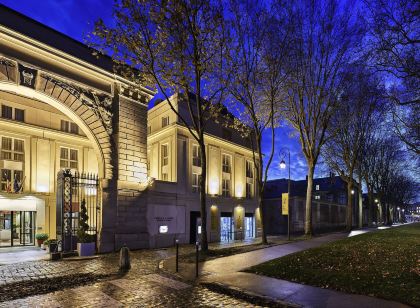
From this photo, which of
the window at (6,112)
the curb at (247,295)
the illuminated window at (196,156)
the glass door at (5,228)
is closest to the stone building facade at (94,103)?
the glass door at (5,228)

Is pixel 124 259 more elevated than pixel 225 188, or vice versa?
pixel 225 188

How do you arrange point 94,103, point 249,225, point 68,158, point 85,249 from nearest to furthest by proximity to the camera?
point 85,249 → point 94,103 → point 68,158 → point 249,225

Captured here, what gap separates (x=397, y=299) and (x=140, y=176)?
629 inches

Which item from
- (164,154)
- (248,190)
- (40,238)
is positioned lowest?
(40,238)

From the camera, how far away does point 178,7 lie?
14859mm

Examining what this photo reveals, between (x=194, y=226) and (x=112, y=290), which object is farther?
Answer: (x=194, y=226)

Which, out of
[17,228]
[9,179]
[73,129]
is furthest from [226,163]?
[17,228]

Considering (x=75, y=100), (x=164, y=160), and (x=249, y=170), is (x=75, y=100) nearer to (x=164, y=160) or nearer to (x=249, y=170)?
(x=164, y=160)

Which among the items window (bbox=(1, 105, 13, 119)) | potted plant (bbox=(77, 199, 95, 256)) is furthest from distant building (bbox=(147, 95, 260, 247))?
window (bbox=(1, 105, 13, 119))

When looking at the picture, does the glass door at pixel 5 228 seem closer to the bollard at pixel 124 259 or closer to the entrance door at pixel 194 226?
the entrance door at pixel 194 226

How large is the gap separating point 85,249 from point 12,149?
39.6 feet

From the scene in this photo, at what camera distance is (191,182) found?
26.4 meters

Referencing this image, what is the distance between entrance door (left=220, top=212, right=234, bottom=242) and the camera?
97.7 feet

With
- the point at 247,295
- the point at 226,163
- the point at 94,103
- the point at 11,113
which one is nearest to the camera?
the point at 247,295
